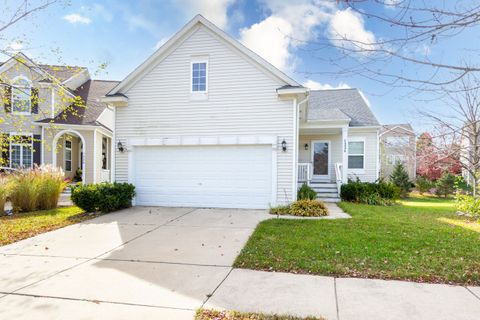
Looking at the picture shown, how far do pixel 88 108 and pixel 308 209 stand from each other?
1398 centimetres

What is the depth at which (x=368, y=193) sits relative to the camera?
12859 millimetres

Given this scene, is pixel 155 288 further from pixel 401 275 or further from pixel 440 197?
pixel 440 197

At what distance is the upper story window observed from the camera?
10828mm

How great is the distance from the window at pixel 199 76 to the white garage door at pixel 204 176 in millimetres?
2243

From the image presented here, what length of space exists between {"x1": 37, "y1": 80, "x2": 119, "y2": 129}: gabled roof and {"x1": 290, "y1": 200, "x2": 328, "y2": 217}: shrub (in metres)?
9.95

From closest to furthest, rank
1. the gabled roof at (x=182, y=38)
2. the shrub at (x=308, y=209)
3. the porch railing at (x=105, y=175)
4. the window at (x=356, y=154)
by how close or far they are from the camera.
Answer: the shrub at (x=308, y=209)
the gabled roof at (x=182, y=38)
the window at (x=356, y=154)
the porch railing at (x=105, y=175)

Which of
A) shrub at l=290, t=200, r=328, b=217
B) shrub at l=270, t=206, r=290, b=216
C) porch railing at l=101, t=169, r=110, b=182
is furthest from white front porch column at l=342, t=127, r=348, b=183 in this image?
porch railing at l=101, t=169, r=110, b=182

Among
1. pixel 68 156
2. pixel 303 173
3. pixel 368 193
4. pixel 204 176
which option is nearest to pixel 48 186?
pixel 204 176

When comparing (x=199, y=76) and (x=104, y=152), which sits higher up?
(x=199, y=76)

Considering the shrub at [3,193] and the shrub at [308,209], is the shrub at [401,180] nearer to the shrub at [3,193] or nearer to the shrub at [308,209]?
the shrub at [308,209]

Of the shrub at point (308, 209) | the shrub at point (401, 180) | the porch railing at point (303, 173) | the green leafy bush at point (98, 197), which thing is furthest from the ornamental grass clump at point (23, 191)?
the shrub at point (401, 180)

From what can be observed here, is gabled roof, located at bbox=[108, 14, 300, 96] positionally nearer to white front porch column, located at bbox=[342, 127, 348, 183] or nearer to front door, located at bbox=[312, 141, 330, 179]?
white front porch column, located at bbox=[342, 127, 348, 183]

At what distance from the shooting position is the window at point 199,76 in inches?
427

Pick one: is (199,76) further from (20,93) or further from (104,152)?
(104,152)
